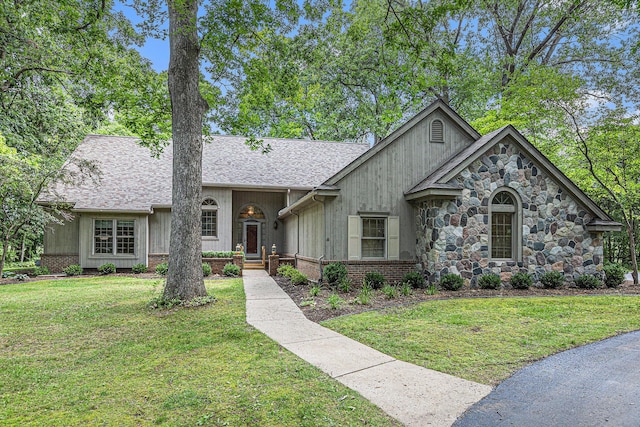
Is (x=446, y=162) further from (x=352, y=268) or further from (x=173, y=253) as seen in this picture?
(x=173, y=253)

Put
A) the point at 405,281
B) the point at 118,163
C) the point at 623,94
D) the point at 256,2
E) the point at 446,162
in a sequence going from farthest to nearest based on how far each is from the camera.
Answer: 1. the point at 118,163
2. the point at 623,94
3. the point at 446,162
4. the point at 405,281
5. the point at 256,2

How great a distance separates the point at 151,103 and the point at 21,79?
195 inches

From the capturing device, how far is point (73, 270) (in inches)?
636

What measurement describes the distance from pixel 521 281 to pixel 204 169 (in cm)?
1451

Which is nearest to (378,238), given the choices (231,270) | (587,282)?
(231,270)

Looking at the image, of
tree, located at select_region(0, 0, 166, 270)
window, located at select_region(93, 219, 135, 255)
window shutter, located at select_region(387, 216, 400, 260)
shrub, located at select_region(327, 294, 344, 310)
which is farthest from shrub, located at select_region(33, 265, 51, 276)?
window shutter, located at select_region(387, 216, 400, 260)

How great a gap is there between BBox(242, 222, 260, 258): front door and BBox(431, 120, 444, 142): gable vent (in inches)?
441

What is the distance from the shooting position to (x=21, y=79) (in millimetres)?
13273

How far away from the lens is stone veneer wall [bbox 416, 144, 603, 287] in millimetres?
11602

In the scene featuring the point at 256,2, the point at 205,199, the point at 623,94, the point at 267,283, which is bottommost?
the point at 267,283

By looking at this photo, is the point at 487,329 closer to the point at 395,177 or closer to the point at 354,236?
the point at 354,236

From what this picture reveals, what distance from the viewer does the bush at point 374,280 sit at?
1177 centimetres

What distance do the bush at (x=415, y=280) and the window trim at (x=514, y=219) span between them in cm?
226

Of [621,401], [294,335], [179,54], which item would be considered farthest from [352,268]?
[621,401]
